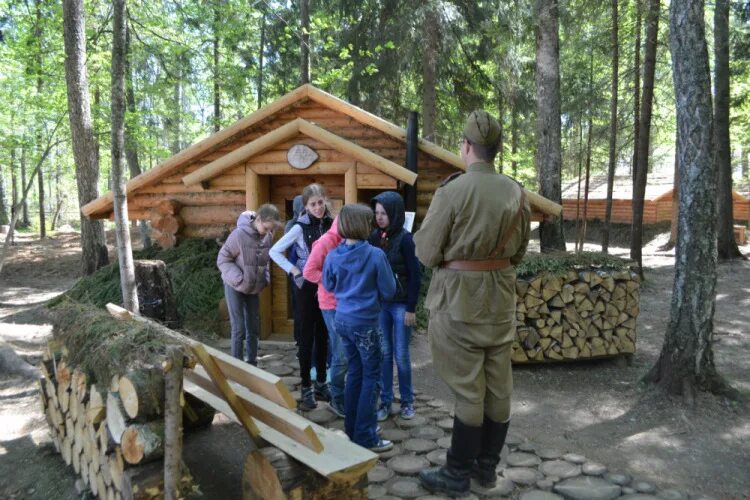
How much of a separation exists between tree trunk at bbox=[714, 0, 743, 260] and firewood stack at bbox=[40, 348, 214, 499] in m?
14.7

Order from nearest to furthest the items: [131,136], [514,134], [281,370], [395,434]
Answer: [395,434], [281,370], [131,136], [514,134]

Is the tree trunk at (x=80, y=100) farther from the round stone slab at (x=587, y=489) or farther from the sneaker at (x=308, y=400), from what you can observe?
the round stone slab at (x=587, y=489)

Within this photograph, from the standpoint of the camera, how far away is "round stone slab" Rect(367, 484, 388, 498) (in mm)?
3409

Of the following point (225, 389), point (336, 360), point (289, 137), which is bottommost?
point (336, 360)

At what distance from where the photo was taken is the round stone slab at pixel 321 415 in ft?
14.9

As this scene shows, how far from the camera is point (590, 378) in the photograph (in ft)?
20.6

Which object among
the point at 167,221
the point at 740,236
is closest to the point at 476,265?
the point at 167,221

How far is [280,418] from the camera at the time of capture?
2.90 meters

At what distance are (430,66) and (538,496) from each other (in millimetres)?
12936

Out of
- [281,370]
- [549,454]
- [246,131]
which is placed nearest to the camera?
[549,454]

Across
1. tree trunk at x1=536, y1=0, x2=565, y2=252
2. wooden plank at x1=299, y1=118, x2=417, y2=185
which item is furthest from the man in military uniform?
tree trunk at x1=536, y1=0, x2=565, y2=252

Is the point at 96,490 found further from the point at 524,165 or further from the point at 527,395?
the point at 524,165

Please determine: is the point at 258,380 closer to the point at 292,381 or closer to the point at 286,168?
the point at 292,381

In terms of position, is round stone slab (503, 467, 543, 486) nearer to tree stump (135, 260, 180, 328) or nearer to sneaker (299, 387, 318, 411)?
sneaker (299, 387, 318, 411)
